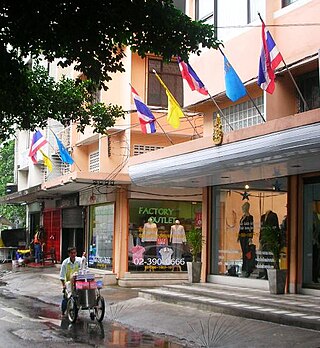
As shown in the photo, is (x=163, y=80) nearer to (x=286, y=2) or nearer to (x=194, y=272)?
(x=194, y=272)

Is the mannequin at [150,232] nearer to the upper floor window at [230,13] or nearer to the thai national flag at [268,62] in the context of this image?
the upper floor window at [230,13]

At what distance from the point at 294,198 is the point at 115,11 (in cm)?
937

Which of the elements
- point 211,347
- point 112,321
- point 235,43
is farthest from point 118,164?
point 211,347

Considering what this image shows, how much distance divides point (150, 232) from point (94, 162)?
485cm

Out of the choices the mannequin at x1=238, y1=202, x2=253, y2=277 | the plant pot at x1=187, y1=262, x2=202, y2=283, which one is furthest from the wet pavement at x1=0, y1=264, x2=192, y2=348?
→ the mannequin at x1=238, y1=202, x2=253, y2=277

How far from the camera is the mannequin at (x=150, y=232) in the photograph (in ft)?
73.8

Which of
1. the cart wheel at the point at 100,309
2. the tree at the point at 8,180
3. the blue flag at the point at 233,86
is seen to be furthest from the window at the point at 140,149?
the tree at the point at 8,180

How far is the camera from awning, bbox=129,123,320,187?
11523mm

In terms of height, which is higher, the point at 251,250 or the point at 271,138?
the point at 271,138

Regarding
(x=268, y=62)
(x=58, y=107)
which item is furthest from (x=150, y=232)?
(x=268, y=62)

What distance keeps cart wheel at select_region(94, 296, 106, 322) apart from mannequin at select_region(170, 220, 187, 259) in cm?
957

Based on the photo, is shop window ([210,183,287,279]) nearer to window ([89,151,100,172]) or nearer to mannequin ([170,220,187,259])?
mannequin ([170,220,187,259])

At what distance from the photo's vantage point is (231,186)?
17453 mm

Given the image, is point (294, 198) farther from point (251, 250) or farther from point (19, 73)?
point (19, 73)
